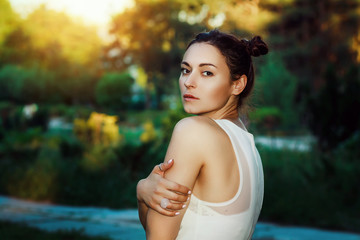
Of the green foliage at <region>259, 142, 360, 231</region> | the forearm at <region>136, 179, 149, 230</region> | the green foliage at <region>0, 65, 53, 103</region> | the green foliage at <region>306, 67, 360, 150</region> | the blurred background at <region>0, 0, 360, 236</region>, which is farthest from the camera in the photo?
the green foliage at <region>0, 65, 53, 103</region>

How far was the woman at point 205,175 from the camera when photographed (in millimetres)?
1467

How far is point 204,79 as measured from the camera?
1700mm

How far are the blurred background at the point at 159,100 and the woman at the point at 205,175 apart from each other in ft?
1.12

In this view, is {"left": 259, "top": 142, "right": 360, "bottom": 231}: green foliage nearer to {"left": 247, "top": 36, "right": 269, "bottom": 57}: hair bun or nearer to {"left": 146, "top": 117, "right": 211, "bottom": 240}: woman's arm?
{"left": 247, "top": 36, "right": 269, "bottom": 57}: hair bun

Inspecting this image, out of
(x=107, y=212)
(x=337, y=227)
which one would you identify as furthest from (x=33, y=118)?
(x=337, y=227)

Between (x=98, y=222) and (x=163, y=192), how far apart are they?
519 centimetres

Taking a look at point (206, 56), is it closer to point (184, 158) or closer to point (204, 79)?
point (204, 79)

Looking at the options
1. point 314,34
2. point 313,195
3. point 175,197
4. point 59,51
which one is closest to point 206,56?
point 175,197

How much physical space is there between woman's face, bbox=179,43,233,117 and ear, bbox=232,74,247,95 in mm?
60

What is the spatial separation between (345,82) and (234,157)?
10.8 metres

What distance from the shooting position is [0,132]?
1295 cm

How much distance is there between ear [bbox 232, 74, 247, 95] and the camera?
1814mm

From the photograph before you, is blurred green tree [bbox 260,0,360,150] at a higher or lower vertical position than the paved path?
higher

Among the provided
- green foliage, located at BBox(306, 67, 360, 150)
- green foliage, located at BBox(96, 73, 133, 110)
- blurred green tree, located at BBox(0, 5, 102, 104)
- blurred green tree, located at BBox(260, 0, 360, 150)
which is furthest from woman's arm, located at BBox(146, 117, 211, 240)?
blurred green tree, located at BBox(0, 5, 102, 104)
